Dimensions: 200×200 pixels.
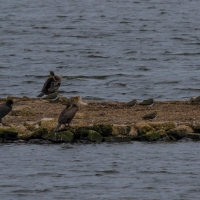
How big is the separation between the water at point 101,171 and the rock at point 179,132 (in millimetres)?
270

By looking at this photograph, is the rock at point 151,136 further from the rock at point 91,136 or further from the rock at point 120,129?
the rock at point 91,136

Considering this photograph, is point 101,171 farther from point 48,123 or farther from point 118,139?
point 48,123

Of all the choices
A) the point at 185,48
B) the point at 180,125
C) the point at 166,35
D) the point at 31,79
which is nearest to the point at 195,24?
the point at 166,35

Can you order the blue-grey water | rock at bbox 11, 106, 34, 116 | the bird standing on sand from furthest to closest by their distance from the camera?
the bird standing on sand
rock at bbox 11, 106, 34, 116
the blue-grey water

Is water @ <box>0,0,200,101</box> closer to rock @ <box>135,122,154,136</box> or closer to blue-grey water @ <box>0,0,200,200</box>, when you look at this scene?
blue-grey water @ <box>0,0,200,200</box>

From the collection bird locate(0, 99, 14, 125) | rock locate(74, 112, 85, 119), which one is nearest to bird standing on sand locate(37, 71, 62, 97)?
rock locate(74, 112, 85, 119)

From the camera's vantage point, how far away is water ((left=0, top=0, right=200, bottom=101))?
27719mm

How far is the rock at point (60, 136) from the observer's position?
17.4 meters

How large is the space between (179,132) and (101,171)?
7.94 ft

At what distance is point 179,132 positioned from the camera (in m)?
17.6

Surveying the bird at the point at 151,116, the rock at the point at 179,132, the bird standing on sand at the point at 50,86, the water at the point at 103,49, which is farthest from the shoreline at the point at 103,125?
the water at the point at 103,49

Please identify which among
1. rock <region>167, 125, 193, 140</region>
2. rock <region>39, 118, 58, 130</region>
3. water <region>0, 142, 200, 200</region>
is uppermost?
rock <region>39, 118, 58, 130</region>

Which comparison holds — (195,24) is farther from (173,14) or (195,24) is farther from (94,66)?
(94,66)

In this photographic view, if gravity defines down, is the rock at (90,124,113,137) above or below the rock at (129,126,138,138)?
above
